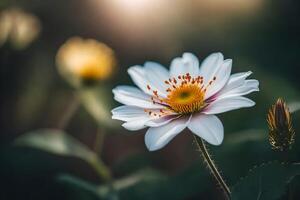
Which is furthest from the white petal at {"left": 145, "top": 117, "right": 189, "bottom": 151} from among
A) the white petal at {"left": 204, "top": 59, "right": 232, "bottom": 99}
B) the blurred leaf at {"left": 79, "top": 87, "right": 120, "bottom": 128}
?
the blurred leaf at {"left": 79, "top": 87, "right": 120, "bottom": 128}

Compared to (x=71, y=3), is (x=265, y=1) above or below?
below

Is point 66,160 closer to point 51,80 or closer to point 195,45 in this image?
point 51,80

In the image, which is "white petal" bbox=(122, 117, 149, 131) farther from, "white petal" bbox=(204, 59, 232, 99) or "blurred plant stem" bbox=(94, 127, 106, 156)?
"blurred plant stem" bbox=(94, 127, 106, 156)

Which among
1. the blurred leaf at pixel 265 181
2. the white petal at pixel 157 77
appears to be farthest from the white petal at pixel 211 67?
the blurred leaf at pixel 265 181

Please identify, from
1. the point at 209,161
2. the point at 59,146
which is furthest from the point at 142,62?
the point at 209,161

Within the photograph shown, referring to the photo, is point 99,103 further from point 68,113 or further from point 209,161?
point 209,161

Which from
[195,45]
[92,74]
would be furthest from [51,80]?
[195,45]
